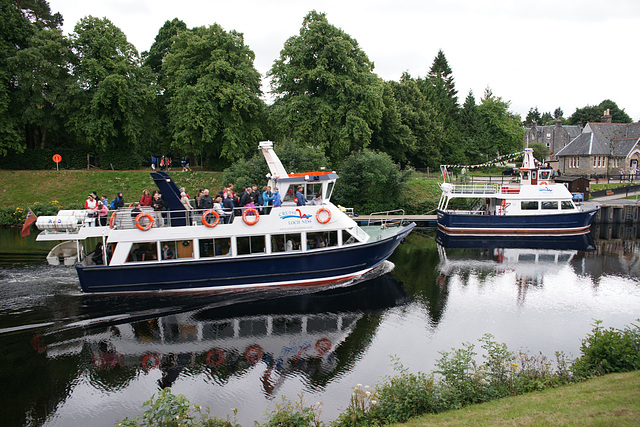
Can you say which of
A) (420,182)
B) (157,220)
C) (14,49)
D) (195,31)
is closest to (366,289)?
(157,220)

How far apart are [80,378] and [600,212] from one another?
3885 centimetres

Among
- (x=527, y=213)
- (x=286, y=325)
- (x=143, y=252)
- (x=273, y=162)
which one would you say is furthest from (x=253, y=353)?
(x=527, y=213)

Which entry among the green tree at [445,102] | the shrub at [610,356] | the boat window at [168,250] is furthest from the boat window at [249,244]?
the green tree at [445,102]

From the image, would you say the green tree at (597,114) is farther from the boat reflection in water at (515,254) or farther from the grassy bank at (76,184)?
the grassy bank at (76,184)

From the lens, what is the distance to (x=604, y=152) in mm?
58062

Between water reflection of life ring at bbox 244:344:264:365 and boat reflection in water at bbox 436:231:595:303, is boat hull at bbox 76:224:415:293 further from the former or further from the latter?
boat reflection in water at bbox 436:231:595:303

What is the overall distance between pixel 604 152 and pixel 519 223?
1429 inches

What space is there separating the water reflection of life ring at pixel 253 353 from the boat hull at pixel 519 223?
21606 mm

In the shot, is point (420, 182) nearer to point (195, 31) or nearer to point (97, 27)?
point (195, 31)

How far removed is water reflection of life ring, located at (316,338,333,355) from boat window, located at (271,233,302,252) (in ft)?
17.9

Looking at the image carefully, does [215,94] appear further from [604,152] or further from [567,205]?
[604,152]

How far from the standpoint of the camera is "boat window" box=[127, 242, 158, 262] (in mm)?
18094

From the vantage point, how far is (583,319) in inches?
596

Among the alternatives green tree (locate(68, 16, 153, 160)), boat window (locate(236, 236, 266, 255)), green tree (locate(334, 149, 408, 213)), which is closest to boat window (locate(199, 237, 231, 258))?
boat window (locate(236, 236, 266, 255))
